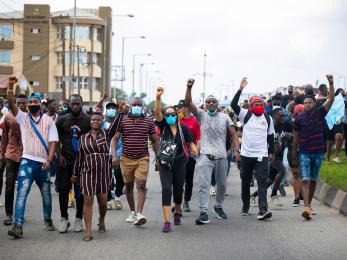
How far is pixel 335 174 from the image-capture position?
17.3m

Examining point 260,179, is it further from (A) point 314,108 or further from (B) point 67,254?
(B) point 67,254

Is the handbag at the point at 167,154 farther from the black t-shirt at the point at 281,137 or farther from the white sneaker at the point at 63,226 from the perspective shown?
the black t-shirt at the point at 281,137

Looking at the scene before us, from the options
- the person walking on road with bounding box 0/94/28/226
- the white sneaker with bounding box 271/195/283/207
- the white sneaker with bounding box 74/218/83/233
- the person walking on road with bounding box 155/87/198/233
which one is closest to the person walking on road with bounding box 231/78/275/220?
the person walking on road with bounding box 155/87/198/233

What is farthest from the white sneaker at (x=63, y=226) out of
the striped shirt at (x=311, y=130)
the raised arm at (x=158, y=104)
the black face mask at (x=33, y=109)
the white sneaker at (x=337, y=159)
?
the white sneaker at (x=337, y=159)

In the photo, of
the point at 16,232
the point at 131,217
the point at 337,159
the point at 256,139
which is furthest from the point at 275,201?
the point at 337,159

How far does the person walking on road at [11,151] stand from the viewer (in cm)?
1149

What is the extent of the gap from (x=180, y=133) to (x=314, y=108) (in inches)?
96.2

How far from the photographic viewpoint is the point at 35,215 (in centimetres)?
1265

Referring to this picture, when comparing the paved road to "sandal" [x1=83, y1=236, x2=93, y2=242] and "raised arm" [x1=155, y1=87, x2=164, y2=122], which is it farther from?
"raised arm" [x1=155, y1=87, x2=164, y2=122]

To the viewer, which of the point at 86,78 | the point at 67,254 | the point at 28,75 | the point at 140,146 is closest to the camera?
the point at 67,254

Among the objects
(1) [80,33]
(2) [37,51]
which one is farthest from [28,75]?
(1) [80,33]

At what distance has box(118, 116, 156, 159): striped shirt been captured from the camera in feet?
38.1

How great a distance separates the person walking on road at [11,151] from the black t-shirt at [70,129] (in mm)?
775

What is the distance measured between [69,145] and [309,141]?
404cm
